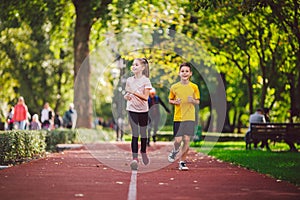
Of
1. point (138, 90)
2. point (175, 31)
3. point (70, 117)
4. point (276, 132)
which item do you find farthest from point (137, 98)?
point (70, 117)

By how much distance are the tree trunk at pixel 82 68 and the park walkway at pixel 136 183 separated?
1738cm

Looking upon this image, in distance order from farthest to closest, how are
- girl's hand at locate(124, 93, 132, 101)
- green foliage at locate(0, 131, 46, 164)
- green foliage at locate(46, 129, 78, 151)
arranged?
green foliage at locate(46, 129, 78, 151)
green foliage at locate(0, 131, 46, 164)
girl's hand at locate(124, 93, 132, 101)

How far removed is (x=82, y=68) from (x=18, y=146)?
17.1 metres

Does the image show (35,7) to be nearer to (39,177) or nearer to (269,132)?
(269,132)

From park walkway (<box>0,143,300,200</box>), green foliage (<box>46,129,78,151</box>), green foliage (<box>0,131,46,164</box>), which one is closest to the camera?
park walkway (<box>0,143,300,200</box>)

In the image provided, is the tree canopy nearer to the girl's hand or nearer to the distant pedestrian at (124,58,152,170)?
the distant pedestrian at (124,58,152,170)

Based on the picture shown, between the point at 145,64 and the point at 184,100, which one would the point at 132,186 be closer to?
the point at 184,100

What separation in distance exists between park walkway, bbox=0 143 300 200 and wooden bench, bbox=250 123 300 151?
10092 millimetres

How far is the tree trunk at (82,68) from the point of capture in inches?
1271

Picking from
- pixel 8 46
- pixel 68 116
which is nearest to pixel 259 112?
pixel 68 116

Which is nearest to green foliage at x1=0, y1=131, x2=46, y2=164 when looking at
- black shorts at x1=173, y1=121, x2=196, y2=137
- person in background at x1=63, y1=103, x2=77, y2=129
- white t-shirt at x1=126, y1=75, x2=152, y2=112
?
white t-shirt at x1=126, y1=75, x2=152, y2=112

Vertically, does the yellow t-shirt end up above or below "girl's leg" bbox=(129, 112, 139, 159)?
above

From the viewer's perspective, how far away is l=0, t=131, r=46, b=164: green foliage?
16328 mm

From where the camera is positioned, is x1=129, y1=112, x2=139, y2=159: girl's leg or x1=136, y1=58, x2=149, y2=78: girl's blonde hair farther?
x1=136, y1=58, x2=149, y2=78: girl's blonde hair
